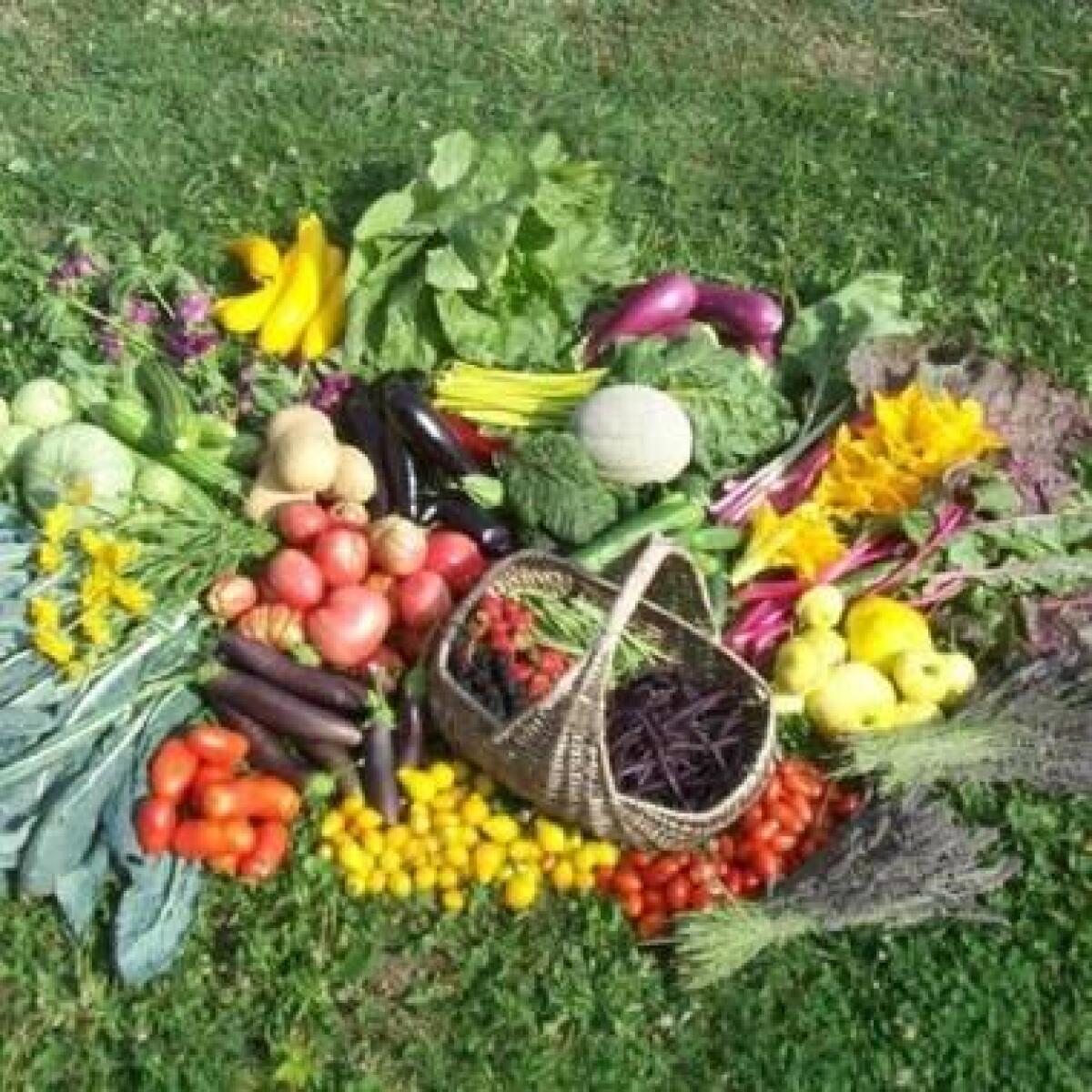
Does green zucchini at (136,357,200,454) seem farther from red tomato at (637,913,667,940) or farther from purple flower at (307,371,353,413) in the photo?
red tomato at (637,913,667,940)

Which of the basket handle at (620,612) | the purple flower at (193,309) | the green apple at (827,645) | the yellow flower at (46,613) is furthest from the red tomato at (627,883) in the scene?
the purple flower at (193,309)

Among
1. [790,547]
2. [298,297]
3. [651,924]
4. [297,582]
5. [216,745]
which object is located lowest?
[651,924]

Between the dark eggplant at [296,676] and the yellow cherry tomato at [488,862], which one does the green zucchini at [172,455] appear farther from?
the yellow cherry tomato at [488,862]

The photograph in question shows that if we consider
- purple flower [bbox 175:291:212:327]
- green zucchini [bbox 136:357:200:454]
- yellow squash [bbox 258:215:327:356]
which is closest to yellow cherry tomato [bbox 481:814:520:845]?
green zucchini [bbox 136:357:200:454]

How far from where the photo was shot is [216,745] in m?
5.41

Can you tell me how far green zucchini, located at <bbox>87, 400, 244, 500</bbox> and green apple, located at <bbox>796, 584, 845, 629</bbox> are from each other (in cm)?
153

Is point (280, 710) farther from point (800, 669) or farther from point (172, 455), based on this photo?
point (800, 669)

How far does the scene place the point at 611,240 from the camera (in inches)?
266

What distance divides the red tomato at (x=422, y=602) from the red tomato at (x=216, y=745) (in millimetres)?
528

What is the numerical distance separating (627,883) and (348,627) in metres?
0.97

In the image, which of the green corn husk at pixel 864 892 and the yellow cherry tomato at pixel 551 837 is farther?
the yellow cherry tomato at pixel 551 837

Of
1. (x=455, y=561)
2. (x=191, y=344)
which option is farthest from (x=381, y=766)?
(x=191, y=344)

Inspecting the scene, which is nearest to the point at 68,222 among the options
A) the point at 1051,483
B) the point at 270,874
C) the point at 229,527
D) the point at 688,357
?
the point at 229,527

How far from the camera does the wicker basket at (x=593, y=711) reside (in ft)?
16.5
